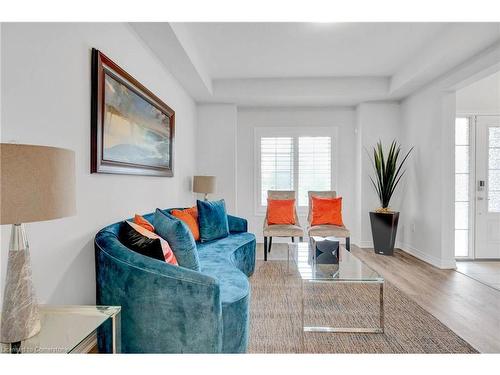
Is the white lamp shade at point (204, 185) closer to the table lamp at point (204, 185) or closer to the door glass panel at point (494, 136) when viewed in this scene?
the table lamp at point (204, 185)

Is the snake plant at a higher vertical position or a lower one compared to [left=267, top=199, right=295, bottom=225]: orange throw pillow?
higher

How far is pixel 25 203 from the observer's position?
0.97 m

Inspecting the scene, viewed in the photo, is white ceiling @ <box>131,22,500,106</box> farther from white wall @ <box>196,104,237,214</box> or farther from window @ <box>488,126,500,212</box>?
window @ <box>488,126,500,212</box>

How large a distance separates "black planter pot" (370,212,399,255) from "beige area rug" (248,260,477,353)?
1485mm

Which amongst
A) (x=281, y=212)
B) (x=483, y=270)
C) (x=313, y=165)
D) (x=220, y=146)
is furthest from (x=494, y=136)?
(x=220, y=146)

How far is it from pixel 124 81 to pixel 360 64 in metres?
3.23

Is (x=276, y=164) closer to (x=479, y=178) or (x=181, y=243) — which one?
(x=479, y=178)

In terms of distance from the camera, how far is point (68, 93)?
174 centimetres

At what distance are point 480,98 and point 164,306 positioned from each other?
507 centimetres

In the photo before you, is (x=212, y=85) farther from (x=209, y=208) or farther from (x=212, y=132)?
(x=209, y=208)

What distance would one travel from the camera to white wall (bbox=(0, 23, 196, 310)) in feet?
4.58

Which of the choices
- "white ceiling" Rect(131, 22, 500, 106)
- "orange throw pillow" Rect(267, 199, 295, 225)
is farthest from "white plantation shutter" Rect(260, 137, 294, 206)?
"orange throw pillow" Rect(267, 199, 295, 225)

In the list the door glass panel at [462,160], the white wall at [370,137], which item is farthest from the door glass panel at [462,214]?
the white wall at [370,137]
